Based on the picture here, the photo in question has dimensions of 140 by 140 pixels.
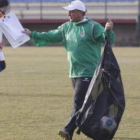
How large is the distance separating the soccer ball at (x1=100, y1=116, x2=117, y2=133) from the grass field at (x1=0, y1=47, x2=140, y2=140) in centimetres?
109

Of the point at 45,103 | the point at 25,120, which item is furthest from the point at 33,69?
the point at 25,120

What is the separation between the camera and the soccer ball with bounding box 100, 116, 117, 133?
784 cm

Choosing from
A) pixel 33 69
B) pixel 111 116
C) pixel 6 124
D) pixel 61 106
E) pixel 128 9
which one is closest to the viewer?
pixel 111 116

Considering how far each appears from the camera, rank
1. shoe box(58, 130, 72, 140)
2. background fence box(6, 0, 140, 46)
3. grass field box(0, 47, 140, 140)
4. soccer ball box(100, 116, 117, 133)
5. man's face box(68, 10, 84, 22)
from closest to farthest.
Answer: soccer ball box(100, 116, 117, 133) < man's face box(68, 10, 84, 22) < shoe box(58, 130, 72, 140) < grass field box(0, 47, 140, 140) < background fence box(6, 0, 140, 46)

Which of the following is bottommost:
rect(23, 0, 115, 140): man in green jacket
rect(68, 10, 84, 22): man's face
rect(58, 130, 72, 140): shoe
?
rect(58, 130, 72, 140): shoe

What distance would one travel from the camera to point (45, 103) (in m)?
12.7

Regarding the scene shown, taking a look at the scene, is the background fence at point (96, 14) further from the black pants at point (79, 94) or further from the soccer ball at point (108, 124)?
the soccer ball at point (108, 124)

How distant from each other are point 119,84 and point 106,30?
73cm

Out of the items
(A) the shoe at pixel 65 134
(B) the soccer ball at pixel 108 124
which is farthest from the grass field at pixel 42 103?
(B) the soccer ball at pixel 108 124

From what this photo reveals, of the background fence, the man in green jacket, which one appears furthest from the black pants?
the background fence

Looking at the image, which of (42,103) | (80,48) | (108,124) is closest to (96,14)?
(42,103)

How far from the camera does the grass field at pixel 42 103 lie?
370 inches

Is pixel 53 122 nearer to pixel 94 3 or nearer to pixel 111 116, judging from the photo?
pixel 111 116

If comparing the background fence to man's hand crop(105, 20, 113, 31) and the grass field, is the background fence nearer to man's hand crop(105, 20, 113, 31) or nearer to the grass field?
the grass field
